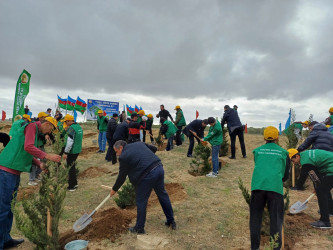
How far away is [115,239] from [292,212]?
11.7 ft

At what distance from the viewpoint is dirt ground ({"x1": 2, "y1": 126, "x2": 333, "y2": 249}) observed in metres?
4.04

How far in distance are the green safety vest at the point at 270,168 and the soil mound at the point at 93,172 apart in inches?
252

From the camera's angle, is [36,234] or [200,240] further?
[200,240]

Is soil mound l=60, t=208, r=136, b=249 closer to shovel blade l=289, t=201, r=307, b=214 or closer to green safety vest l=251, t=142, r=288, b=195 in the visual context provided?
green safety vest l=251, t=142, r=288, b=195

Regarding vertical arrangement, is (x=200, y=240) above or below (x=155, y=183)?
below

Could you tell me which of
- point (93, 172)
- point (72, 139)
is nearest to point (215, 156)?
point (72, 139)

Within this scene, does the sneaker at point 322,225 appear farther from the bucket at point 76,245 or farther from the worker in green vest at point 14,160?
the worker in green vest at point 14,160

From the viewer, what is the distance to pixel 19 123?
6.65 m

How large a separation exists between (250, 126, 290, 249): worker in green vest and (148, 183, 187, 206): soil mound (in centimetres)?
257

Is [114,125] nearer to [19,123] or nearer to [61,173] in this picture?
[19,123]

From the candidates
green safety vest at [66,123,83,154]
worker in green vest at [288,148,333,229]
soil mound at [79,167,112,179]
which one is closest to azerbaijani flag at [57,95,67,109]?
soil mound at [79,167,112,179]

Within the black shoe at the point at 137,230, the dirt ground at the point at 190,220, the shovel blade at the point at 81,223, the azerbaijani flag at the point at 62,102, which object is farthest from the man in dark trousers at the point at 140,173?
the azerbaijani flag at the point at 62,102

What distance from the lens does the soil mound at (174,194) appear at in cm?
598

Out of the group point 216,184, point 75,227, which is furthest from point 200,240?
point 216,184
